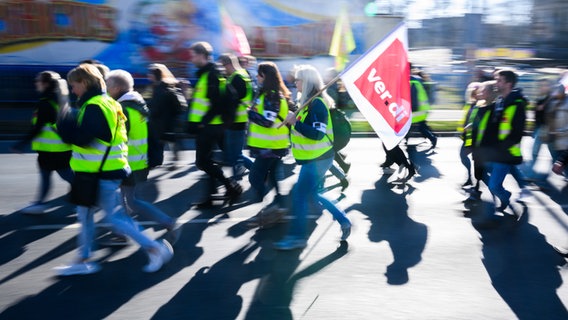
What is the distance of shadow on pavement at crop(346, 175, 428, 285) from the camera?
5.44m

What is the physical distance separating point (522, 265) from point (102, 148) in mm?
3782

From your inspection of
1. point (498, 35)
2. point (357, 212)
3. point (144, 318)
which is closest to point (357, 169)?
point (357, 212)

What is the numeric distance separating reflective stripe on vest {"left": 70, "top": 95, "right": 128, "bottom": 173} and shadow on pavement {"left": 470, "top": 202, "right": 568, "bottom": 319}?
10.7 ft

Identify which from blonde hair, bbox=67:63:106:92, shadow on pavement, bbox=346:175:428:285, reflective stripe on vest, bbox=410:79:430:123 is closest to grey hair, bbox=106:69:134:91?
blonde hair, bbox=67:63:106:92

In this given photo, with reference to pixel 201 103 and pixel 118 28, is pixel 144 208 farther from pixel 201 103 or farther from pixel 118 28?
pixel 118 28

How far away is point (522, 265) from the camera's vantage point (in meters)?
5.48

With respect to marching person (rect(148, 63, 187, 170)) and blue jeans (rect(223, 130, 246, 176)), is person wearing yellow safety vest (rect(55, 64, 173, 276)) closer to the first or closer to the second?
marching person (rect(148, 63, 187, 170))

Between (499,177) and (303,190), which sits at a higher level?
(303,190)

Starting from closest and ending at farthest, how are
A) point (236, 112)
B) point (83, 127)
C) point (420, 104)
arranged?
point (83, 127)
point (236, 112)
point (420, 104)

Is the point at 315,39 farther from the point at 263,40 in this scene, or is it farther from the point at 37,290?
the point at 37,290

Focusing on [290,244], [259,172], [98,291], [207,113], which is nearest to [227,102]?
[207,113]

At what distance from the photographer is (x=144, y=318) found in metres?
4.30

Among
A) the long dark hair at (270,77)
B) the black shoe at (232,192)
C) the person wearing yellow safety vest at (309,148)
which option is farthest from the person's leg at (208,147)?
the person wearing yellow safety vest at (309,148)

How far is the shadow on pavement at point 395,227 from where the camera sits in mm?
5441
